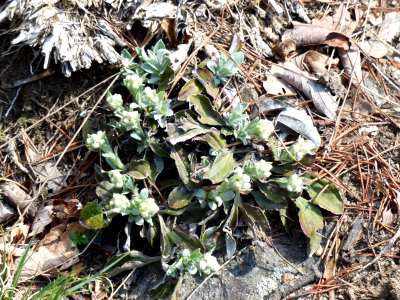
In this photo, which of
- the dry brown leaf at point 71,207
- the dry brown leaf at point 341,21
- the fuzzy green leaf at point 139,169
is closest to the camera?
the fuzzy green leaf at point 139,169

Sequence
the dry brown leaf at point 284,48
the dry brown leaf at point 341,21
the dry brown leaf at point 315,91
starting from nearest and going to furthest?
the dry brown leaf at point 315,91 → the dry brown leaf at point 284,48 → the dry brown leaf at point 341,21

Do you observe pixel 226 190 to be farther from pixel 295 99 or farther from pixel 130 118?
pixel 295 99

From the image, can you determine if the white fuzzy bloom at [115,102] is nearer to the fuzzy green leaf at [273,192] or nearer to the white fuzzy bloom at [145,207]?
the white fuzzy bloom at [145,207]

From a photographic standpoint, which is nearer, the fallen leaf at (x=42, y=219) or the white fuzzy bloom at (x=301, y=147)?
the white fuzzy bloom at (x=301, y=147)

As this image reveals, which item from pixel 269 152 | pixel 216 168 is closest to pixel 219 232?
pixel 216 168

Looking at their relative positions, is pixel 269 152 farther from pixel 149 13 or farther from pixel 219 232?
pixel 149 13

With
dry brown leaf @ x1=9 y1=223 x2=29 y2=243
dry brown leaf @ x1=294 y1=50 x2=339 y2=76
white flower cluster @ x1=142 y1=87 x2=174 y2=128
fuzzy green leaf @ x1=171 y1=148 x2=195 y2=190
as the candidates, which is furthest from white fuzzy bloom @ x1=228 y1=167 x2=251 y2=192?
dry brown leaf @ x1=9 y1=223 x2=29 y2=243

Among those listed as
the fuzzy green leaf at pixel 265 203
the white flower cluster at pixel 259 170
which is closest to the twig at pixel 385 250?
the fuzzy green leaf at pixel 265 203

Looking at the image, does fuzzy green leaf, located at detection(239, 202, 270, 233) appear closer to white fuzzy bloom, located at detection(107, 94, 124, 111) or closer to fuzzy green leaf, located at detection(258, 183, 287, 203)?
fuzzy green leaf, located at detection(258, 183, 287, 203)
